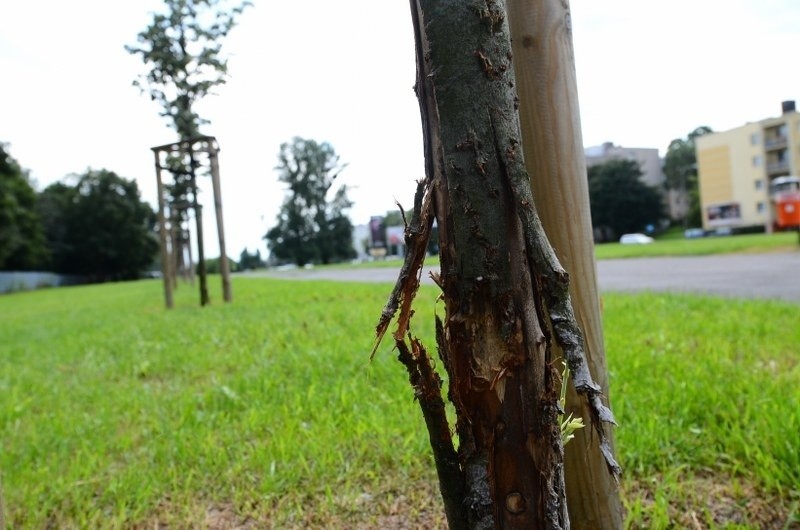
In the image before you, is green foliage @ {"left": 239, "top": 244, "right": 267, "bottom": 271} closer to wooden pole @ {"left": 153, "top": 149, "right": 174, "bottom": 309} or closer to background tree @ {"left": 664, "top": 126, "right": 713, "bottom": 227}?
background tree @ {"left": 664, "top": 126, "right": 713, "bottom": 227}

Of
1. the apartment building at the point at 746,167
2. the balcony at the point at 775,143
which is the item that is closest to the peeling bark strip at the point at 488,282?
the apartment building at the point at 746,167

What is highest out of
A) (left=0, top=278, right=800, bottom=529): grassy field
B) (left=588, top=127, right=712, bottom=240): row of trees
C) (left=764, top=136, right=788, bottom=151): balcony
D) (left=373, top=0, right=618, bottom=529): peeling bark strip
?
(left=764, top=136, right=788, bottom=151): balcony

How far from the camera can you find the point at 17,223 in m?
39.6

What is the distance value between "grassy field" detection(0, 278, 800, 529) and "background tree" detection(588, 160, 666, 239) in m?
50.1

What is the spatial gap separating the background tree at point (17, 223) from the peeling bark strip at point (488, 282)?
4122 centimetres

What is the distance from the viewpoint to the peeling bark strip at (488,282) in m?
0.87

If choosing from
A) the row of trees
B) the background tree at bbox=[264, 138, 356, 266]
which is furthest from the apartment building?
the background tree at bbox=[264, 138, 356, 266]

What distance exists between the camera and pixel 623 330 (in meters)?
4.39

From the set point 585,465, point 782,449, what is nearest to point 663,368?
point 782,449

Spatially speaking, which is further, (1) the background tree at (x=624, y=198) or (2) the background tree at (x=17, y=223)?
(1) the background tree at (x=624, y=198)

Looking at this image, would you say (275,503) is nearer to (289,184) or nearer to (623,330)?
(623,330)

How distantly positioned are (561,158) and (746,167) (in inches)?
2197

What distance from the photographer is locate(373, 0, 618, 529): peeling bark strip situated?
2.85ft

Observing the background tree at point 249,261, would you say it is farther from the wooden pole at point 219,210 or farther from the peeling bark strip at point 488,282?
the peeling bark strip at point 488,282
